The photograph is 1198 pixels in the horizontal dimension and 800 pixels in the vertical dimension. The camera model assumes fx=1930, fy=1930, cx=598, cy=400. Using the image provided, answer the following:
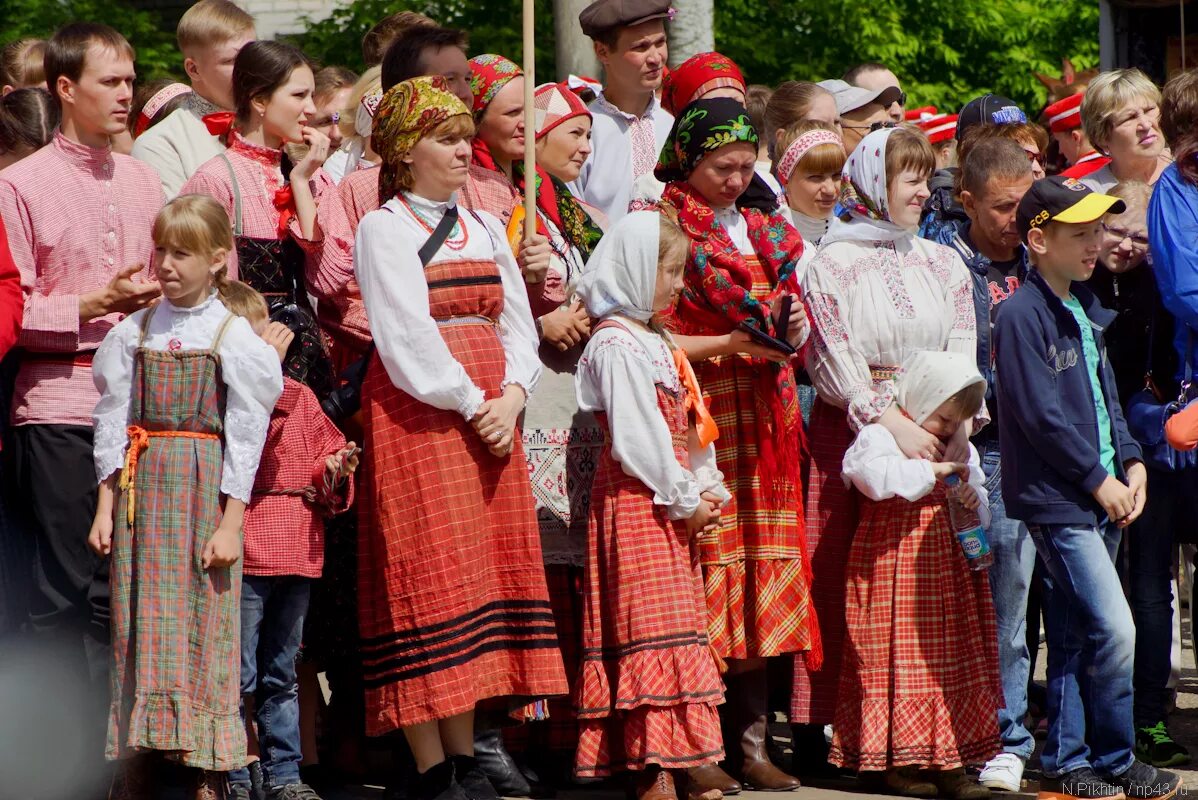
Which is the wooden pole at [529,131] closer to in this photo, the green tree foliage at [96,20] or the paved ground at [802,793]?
the paved ground at [802,793]

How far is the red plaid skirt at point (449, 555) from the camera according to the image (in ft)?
18.7

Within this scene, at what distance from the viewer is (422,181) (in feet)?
19.2

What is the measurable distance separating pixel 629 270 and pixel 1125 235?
1928mm

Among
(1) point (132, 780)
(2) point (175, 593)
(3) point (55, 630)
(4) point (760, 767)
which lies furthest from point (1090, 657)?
(3) point (55, 630)

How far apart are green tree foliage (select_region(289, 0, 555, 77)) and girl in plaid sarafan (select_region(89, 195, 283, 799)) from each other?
28.3 ft

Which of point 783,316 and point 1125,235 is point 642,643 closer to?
point 783,316

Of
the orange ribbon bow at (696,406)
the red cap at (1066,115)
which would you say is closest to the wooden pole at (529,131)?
the orange ribbon bow at (696,406)

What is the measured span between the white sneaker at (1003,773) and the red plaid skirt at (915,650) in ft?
0.54

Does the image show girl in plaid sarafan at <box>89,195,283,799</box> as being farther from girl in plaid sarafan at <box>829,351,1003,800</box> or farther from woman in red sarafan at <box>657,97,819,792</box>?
girl in plaid sarafan at <box>829,351,1003,800</box>

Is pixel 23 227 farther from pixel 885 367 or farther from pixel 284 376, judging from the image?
pixel 885 367

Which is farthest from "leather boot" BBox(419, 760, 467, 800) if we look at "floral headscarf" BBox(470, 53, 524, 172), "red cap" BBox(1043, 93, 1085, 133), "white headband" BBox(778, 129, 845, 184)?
"red cap" BBox(1043, 93, 1085, 133)

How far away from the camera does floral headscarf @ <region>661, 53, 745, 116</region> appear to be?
7.07m

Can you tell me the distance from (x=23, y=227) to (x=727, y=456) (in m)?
2.36

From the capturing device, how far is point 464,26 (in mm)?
14695
